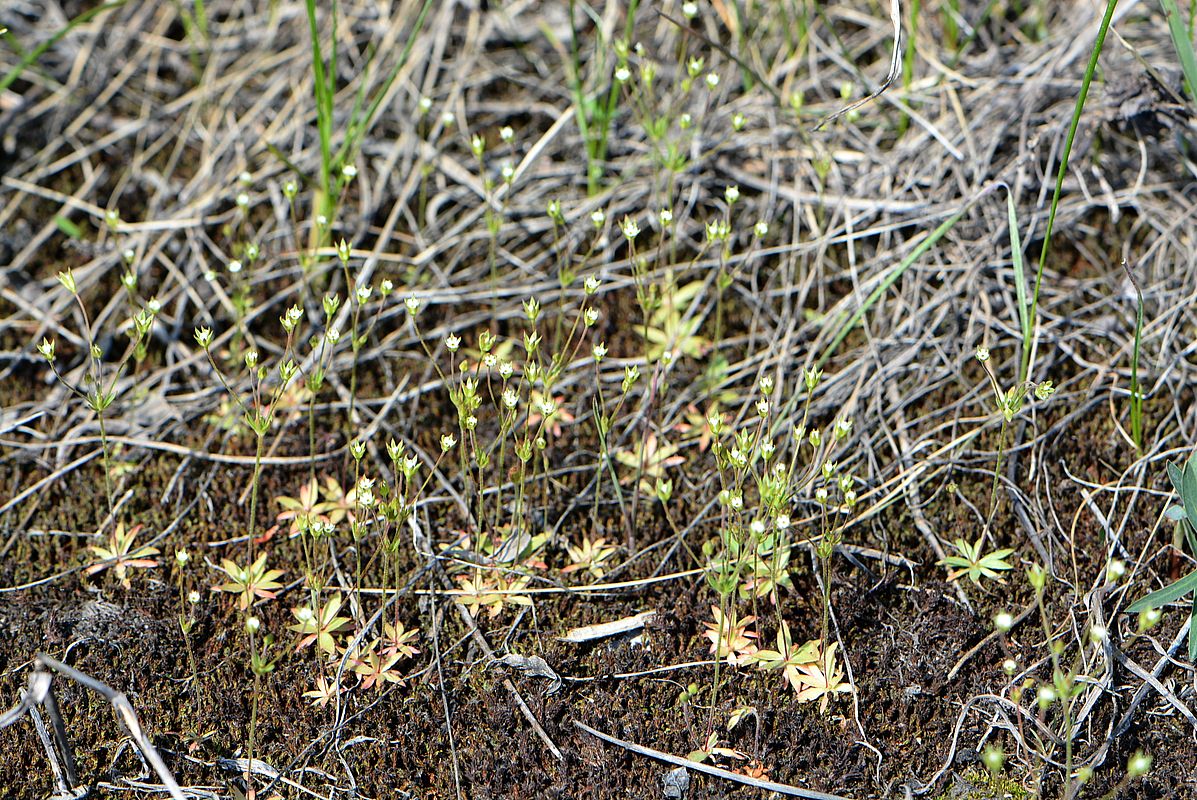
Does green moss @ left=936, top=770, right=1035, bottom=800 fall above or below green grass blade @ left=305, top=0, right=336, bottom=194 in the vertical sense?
below

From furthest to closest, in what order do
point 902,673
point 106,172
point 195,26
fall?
point 195,26 → point 106,172 → point 902,673

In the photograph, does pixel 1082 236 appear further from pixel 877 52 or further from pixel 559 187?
pixel 559 187

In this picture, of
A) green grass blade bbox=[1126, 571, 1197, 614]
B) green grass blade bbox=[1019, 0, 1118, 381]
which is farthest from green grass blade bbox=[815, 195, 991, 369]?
green grass blade bbox=[1126, 571, 1197, 614]

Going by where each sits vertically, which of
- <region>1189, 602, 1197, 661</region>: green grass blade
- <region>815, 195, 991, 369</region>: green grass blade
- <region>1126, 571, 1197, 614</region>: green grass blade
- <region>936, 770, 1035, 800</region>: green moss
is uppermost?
<region>815, 195, 991, 369</region>: green grass blade

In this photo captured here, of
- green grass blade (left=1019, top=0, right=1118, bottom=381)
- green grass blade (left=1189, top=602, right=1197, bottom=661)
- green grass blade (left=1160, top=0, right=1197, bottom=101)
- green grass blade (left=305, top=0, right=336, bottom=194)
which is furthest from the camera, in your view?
green grass blade (left=305, top=0, right=336, bottom=194)

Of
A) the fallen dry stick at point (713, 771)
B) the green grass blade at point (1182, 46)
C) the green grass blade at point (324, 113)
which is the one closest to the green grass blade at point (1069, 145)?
the green grass blade at point (1182, 46)

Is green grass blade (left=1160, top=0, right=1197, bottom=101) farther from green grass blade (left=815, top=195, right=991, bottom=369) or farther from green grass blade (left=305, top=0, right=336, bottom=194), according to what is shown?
green grass blade (left=305, top=0, right=336, bottom=194)

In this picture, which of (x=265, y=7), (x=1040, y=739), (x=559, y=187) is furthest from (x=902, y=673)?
(x=265, y=7)

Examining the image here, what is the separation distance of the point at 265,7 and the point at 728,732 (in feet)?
13.2

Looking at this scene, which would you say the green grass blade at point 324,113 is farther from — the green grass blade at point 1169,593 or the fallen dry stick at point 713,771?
the green grass blade at point 1169,593

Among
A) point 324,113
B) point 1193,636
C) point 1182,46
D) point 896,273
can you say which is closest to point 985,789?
point 1193,636

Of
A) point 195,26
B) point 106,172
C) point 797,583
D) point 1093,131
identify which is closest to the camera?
point 797,583

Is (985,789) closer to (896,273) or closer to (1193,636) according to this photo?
(1193,636)

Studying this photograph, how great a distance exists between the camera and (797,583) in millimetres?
3334
